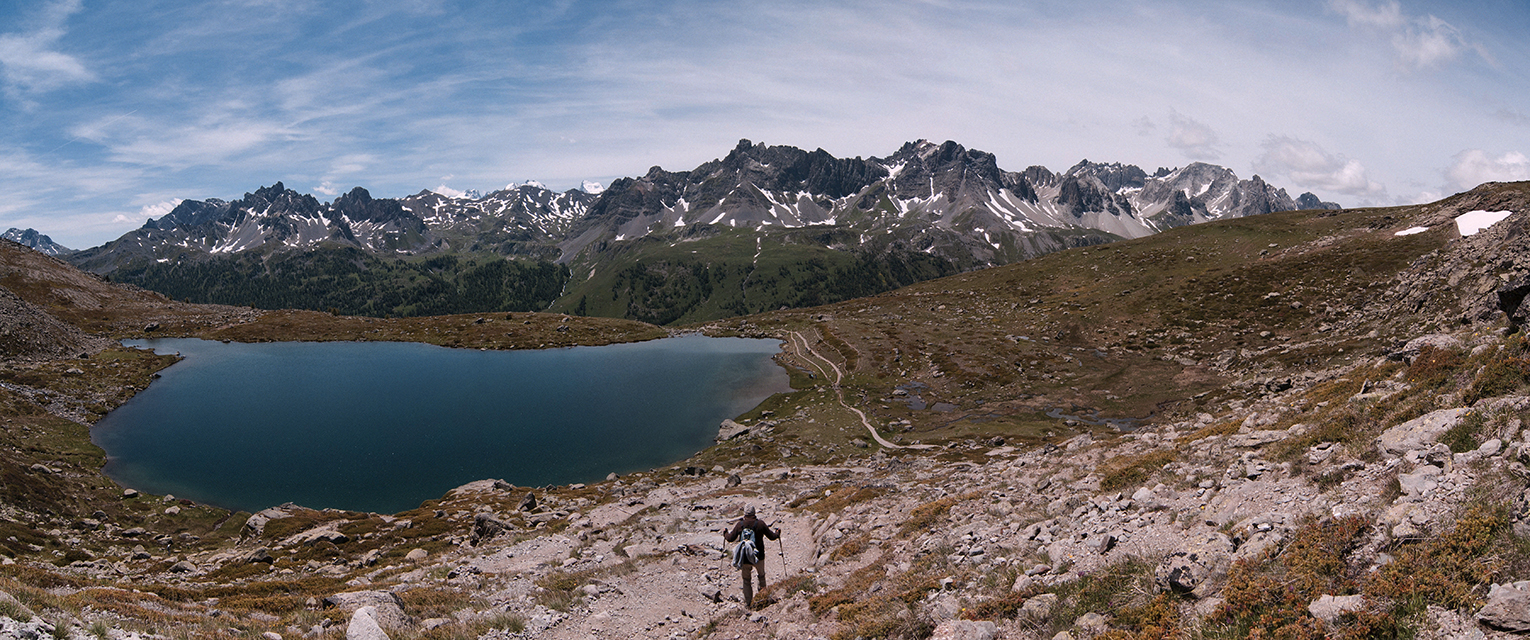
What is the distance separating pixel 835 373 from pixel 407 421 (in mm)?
60656

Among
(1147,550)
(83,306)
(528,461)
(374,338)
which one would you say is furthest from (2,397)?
(83,306)

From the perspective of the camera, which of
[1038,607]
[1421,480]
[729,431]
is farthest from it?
[729,431]

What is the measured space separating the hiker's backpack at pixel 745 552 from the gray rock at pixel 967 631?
803 cm

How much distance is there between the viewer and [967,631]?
37.3 feet

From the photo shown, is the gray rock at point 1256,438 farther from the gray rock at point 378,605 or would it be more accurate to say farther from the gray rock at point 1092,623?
the gray rock at point 378,605

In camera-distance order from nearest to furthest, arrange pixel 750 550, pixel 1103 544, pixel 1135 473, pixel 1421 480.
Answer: pixel 1421 480, pixel 1103 544, pixel 750 550, pixel 1135 473

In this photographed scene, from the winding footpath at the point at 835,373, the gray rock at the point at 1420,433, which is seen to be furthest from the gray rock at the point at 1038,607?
the winding footpath at the point at 835,373

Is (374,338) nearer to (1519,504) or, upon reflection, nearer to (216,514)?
(216,514)

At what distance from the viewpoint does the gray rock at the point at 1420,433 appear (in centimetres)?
1400

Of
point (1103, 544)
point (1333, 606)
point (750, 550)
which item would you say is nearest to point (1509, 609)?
point (1333, 606)

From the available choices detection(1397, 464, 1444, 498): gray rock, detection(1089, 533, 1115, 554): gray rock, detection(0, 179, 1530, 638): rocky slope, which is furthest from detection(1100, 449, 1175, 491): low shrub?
detection(1397, 464, 1444, 498): gray rock

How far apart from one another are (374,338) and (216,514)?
123342 millimetres

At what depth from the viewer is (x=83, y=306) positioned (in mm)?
172750

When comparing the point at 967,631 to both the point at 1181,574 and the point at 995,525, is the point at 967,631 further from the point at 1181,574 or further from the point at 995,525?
the point at 995,525
